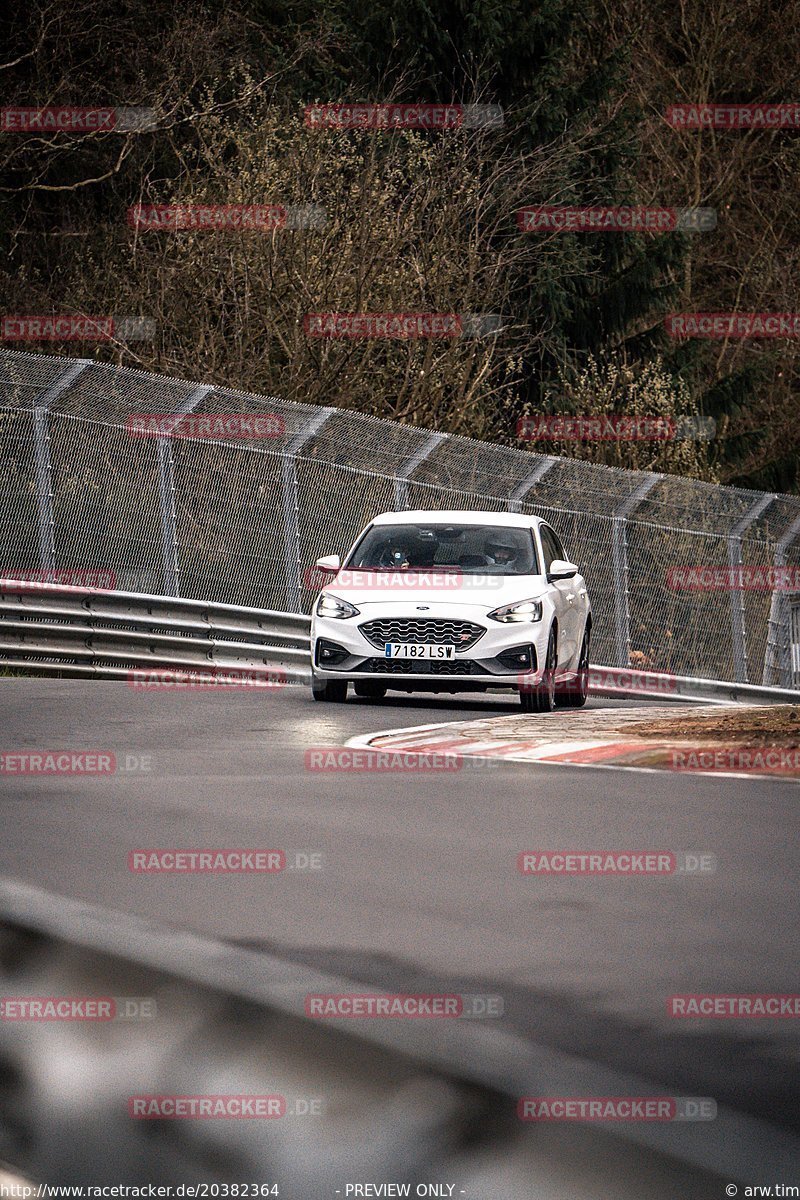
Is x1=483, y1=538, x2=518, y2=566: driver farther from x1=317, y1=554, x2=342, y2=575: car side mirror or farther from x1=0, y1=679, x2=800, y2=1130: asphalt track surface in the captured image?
x1=0, y1=679, x2=800, y2=1130: asphalt track surface

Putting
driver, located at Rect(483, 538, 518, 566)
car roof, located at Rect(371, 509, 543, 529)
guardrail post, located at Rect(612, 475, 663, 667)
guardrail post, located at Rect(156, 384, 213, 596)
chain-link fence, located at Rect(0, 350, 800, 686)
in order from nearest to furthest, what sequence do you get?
driver, located at Rect(483, 538, 518, 566) → car roof, located at Rect(371, 509, 543, 529) → chain-link fence, located at Rect(0, 350, 800, 686) → guardrail post, located at Rect(156, 384, 213, 596) → guardrail post, located at Rect(612, 475, 663, 667)

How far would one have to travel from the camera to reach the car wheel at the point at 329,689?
17.6 metres

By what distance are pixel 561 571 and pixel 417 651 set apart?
5.53 feet

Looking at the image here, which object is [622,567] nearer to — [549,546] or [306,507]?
[306,507]

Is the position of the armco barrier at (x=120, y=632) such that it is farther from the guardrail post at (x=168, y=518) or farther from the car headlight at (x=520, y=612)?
the car headlight at (x=520, y=612)

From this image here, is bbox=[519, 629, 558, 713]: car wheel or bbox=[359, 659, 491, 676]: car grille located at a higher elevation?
bbox=[359, 659, 491, 676]: car grille

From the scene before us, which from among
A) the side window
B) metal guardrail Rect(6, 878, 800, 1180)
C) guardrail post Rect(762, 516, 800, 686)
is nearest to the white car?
the side window

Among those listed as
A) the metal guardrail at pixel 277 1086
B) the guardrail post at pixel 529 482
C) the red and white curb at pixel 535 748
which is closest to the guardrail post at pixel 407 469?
the guardrail post at pixel 529 482

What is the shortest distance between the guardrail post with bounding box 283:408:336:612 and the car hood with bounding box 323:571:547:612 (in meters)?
4.74

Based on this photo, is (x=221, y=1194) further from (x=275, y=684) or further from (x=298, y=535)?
(x=298, y=535)

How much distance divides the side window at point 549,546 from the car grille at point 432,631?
63.8 inches

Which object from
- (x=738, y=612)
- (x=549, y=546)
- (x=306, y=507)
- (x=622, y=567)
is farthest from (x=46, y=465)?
(x=738, y=612)

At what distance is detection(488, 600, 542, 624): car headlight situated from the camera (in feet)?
55.9

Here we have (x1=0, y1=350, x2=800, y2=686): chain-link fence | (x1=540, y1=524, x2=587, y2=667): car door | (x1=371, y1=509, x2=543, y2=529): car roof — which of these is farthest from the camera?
(x1=0, y1=350, x2=800, y2=686): chain-link fence
